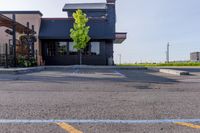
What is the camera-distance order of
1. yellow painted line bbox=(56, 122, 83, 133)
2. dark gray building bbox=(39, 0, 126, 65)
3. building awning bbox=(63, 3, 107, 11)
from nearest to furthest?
yellow painted line bbox=(56, 122, 83, 133) < dark gray building bbox=(39, 0, 126, 65) < building awning bbox=(63, 3, 107, 11)

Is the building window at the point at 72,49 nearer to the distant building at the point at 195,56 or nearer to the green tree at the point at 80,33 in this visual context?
the green tree at the point at 80,33

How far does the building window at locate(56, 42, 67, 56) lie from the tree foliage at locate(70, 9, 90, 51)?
7.52 feet

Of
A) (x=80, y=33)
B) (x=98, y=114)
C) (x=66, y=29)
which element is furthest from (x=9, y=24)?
(x=98, y=114)

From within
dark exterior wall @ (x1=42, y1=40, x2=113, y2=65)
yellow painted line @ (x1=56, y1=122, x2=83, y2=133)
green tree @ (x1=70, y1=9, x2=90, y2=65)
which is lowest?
yellow painted line @ (x1=56, y1=122, x2=83, y2=133)

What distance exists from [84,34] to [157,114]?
26.7m

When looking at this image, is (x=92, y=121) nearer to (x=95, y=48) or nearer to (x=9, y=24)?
(x=9, y=24)

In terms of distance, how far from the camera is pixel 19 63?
26.7 meters

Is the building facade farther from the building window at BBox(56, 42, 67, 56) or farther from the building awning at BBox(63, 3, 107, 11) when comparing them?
the building awning at BBox(63, 3, 107, 11)

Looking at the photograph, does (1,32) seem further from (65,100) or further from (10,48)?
(65,100)

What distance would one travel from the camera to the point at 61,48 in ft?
117

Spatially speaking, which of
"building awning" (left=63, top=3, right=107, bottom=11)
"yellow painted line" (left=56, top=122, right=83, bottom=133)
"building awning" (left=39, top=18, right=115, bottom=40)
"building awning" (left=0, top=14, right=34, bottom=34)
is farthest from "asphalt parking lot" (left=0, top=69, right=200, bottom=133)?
"building awning" (left=63, top=3, right=107, bottom=11)

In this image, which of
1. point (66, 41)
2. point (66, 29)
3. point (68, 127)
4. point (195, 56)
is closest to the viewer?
point (68, 127)

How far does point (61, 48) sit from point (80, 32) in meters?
4.06

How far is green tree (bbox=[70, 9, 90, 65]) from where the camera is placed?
107ft
